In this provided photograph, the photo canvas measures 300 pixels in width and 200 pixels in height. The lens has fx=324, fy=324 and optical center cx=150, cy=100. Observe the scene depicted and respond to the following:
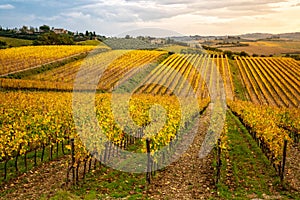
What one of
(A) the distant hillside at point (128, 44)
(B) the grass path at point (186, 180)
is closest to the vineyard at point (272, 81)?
(A) the distant hillside at point (128, 44)

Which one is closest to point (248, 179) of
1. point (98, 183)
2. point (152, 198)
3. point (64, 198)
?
point (152, 198)

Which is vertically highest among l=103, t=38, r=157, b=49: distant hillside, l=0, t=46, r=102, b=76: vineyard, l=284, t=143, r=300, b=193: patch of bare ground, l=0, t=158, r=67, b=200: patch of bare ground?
l=103, t=38, r=157, b=49: distant hillside

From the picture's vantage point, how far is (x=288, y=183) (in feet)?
38.7

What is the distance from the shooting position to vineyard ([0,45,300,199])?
1252 cm

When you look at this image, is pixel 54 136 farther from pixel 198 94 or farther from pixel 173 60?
pixel 173 60

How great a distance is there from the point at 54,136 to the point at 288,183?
981 centimetres

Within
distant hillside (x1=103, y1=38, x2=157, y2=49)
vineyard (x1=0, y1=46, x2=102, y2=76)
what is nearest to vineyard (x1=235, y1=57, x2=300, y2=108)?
distant hillside (x1=103, y1=38, x2=157, y2=49)

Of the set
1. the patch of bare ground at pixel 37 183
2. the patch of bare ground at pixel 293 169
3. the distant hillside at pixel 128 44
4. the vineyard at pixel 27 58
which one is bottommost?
the patch of bare ground at pixel 293 169

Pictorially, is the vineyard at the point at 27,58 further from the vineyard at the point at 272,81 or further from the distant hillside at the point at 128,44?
the vineyard at the point at 272,81

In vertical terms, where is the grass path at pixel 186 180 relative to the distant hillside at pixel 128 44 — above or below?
below

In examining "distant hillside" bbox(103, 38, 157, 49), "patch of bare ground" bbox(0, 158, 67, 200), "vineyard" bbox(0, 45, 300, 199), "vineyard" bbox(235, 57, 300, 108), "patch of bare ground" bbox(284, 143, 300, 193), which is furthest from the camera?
"distant hillside" bbox(103, 38, 157, 49)

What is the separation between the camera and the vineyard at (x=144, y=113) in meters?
12.5

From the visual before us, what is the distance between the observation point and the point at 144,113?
1866cm

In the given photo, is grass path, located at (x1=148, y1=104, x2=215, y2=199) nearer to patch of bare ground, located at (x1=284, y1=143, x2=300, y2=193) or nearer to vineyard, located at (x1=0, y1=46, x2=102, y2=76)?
patch of bare ground, located at (x1=284, y1=143, x2=300, y2=193)
